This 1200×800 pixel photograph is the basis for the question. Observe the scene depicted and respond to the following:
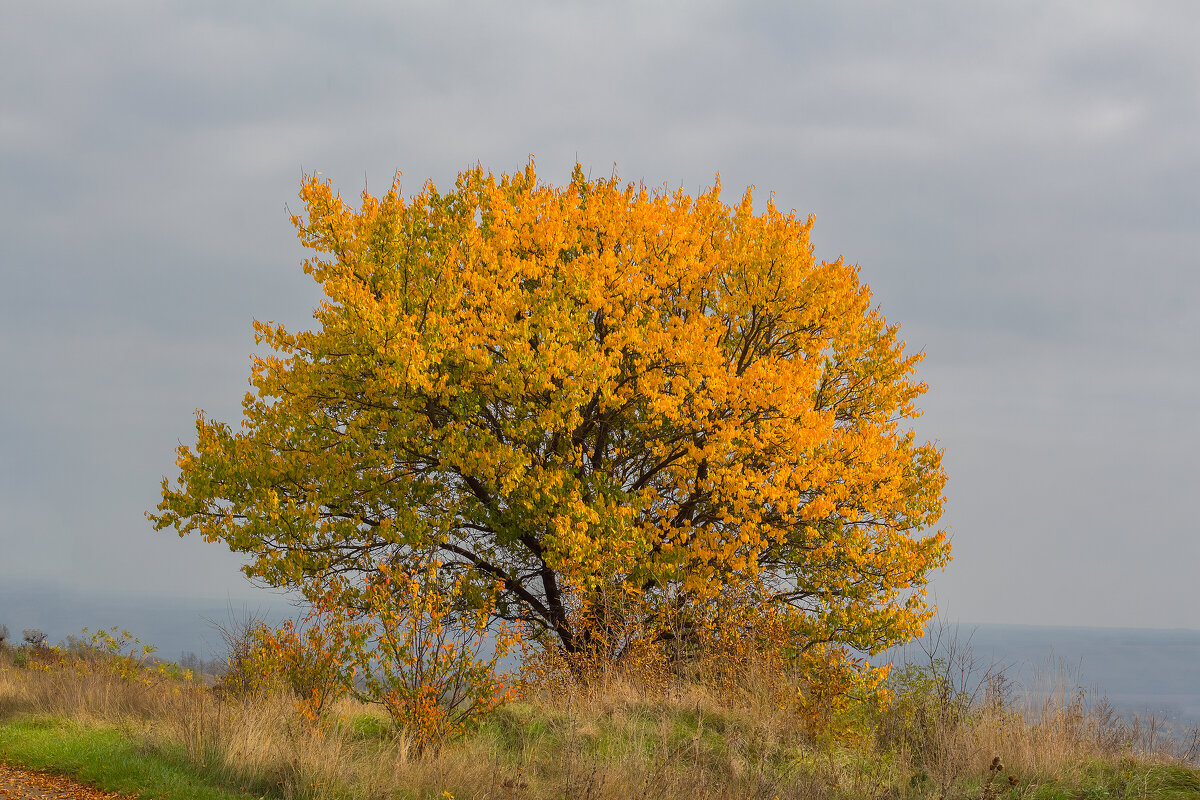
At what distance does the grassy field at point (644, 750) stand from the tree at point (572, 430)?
2892 millimetres

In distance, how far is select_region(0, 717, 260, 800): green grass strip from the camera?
27.5 feet

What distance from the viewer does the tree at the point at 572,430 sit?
1406 cm

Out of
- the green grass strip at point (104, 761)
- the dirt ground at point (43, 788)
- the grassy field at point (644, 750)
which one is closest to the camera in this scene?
the grassy field at point (644, 750)

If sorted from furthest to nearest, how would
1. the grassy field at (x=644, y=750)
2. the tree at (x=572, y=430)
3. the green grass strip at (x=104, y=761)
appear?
the tree at (x=572, y=430) < the green grass strip at (x=104, y=761) < the grassy field at (x=644, y=750)

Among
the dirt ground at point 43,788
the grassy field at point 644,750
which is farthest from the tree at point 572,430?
the dirt ground at point 43,788

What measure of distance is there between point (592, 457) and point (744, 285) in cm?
440

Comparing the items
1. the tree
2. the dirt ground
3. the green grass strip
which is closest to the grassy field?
the green grass strip

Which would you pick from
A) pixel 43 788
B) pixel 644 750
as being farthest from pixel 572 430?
pixel 43 788

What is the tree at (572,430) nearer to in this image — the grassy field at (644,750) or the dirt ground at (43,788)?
the grassy field at (644,750)

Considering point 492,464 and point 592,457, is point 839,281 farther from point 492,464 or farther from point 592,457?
point 492,464

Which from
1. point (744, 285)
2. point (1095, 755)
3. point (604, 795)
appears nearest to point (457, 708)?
point (604, 795)

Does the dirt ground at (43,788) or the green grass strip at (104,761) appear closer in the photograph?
the green grass strip at (104,761)

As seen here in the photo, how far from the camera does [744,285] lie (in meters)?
16.9

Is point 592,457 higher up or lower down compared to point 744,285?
lower down
